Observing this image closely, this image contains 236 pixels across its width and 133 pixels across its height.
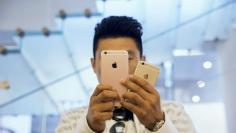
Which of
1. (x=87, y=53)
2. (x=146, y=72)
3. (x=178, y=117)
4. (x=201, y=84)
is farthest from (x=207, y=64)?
(x=146, y=72)

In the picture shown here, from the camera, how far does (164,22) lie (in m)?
1.42

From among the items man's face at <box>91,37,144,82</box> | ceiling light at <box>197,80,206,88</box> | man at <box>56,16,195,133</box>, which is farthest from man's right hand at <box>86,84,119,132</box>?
ceiling light at <box>197,80,206,88</box>

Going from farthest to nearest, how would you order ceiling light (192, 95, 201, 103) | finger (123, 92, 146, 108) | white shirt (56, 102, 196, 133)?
ceiling light (192, 95, 201, 103), white shirt (56, 102, 196, 133), finger (123, 92, 146, 108)

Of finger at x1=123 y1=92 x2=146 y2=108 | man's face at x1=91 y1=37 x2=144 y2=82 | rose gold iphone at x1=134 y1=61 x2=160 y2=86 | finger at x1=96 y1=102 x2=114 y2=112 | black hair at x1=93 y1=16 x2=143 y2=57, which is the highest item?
black hair at x1=93 y1=16 x2=143 y2=57

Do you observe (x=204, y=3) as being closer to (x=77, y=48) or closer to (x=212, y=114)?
(x=212, y=114)

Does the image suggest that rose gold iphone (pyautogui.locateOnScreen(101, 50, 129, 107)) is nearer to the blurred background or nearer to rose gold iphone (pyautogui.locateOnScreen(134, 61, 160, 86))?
rose gold iphone (pyautogui.locateOnScreen(134, 61, 160, 86))

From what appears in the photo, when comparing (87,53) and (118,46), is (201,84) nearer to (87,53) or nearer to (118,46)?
(87,53)

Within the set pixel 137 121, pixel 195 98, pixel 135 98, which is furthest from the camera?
pixel 195 98

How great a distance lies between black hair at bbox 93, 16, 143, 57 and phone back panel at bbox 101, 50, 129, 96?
0.14 meters

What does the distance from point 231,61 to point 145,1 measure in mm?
464

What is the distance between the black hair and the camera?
0.70 m

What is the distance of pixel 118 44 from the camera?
0.67 metres

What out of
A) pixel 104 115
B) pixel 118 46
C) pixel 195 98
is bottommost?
pixel 195 98

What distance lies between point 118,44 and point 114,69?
5.4 inches
